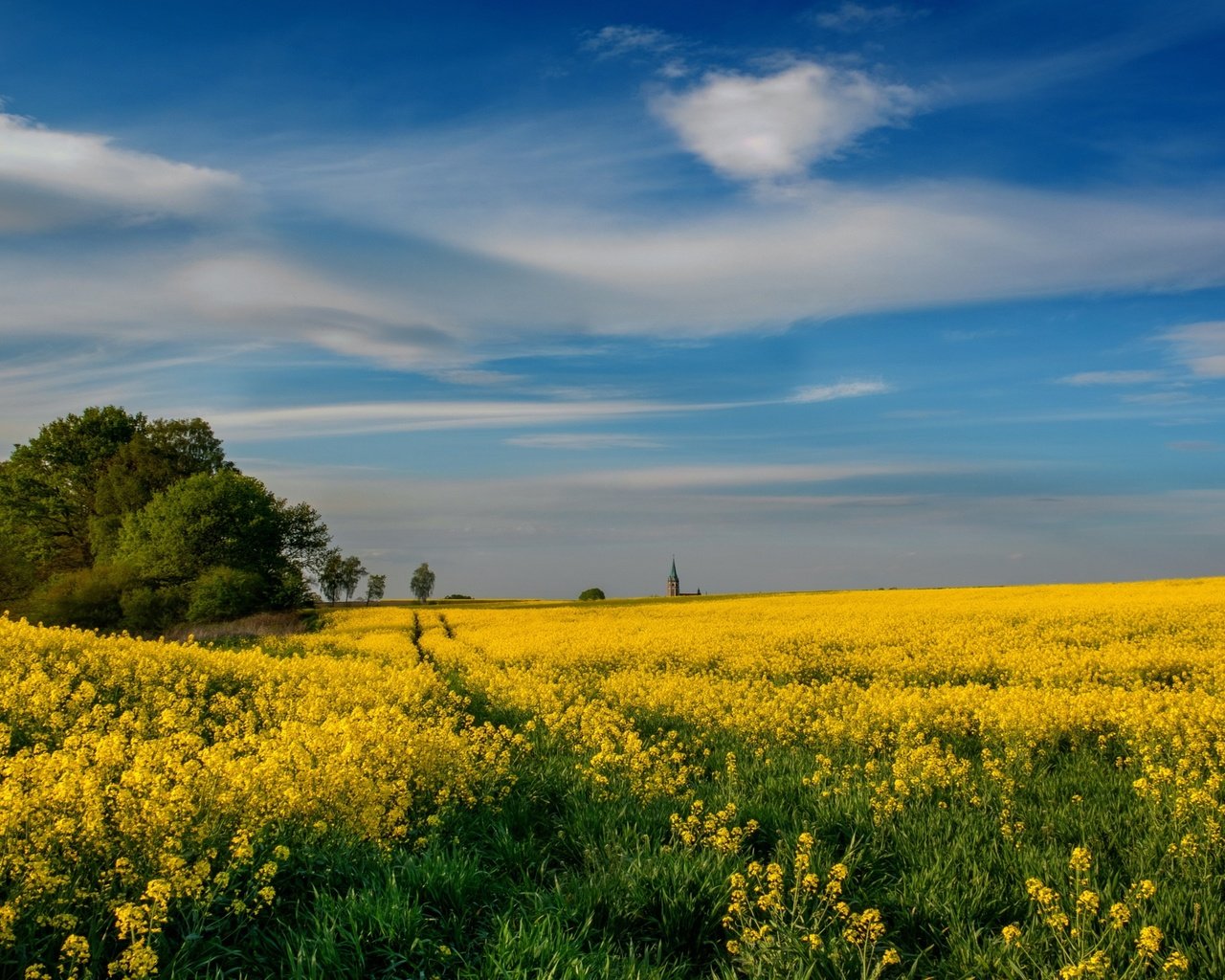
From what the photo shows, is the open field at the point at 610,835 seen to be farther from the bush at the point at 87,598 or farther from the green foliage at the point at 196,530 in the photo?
the green foliage at the point at 196,530

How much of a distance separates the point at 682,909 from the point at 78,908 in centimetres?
352

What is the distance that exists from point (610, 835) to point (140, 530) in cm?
4380

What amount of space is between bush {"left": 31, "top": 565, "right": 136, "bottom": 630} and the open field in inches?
1142

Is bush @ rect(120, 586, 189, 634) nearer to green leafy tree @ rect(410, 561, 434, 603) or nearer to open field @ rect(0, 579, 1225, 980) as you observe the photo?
open field @ rect(0, 579, 1225, 980)

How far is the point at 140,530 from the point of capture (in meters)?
42.9

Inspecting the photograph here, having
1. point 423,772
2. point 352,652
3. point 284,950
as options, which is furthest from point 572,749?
point 352,652

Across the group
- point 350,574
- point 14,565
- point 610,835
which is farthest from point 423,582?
point 610,835

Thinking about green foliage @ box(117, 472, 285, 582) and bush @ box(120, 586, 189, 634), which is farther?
green foliage @ box(117, 472, 285, 582)

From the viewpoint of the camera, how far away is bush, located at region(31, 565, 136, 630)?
37469mm

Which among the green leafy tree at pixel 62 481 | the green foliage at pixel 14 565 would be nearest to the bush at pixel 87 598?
the green foliage at pixel 14 565

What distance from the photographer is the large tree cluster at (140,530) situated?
39938 mm

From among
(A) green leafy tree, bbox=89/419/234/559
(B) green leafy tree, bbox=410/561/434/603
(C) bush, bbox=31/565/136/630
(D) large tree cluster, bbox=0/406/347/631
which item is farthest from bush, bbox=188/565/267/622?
(B) green leafy tree, bbox=410/561/434/603

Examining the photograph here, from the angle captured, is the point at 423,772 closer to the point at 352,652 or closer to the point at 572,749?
the point at 572,749

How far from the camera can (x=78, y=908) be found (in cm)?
463
